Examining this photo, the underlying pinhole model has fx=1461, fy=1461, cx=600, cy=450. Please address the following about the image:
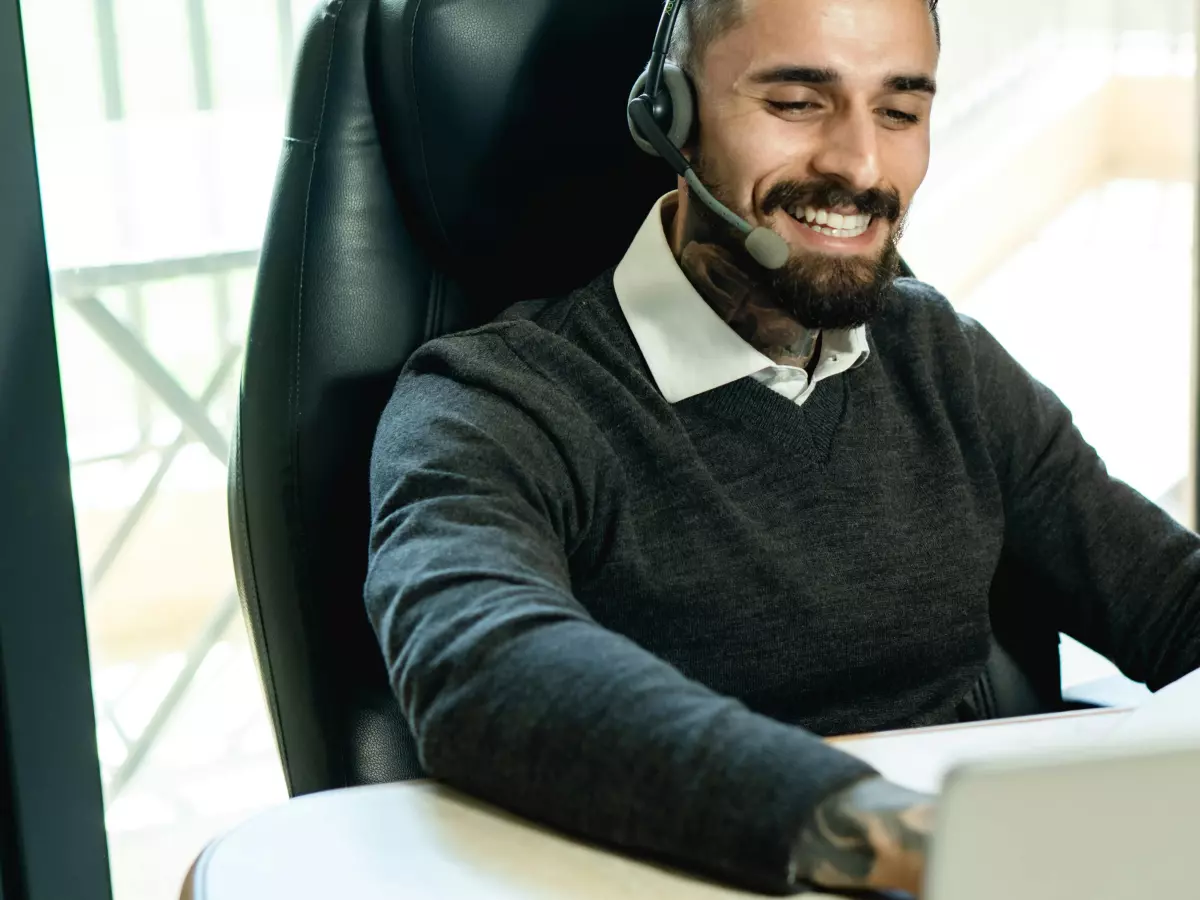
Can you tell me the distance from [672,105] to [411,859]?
631 mm

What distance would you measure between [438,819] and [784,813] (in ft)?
0.59

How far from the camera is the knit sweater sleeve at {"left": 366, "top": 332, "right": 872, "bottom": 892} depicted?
2.14ft

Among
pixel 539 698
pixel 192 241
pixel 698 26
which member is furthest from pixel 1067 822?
pixel 192 241

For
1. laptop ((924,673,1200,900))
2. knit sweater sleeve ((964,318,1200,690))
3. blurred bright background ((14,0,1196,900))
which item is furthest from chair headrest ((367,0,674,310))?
laptop ((924,673,1200,900))

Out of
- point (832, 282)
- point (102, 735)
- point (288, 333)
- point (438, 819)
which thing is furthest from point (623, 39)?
point (102, 735)

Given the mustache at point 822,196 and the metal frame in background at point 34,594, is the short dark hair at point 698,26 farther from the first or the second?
the metal frame in background at point 34,594

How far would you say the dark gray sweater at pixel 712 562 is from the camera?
68 cm

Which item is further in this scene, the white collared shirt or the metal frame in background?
the metal frame in background

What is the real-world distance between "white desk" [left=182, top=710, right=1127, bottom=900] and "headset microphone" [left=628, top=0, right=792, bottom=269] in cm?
47

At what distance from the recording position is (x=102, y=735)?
1.73 m

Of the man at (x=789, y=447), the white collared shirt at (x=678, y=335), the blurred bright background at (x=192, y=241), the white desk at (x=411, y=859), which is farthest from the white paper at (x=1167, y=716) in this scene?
the blurred bright background at (x=192, y=241)

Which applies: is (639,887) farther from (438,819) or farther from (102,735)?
(102,735)

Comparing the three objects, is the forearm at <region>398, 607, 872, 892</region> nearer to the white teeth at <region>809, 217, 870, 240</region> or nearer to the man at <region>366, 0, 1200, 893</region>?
the man at <region>366, 0, 1200, 893</region>

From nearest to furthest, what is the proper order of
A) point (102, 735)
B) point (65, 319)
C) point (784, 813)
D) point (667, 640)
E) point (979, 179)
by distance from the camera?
point (784, 813) < point (667, 640) < point (65, 319) < point (102, 735) < point (979, 179)
